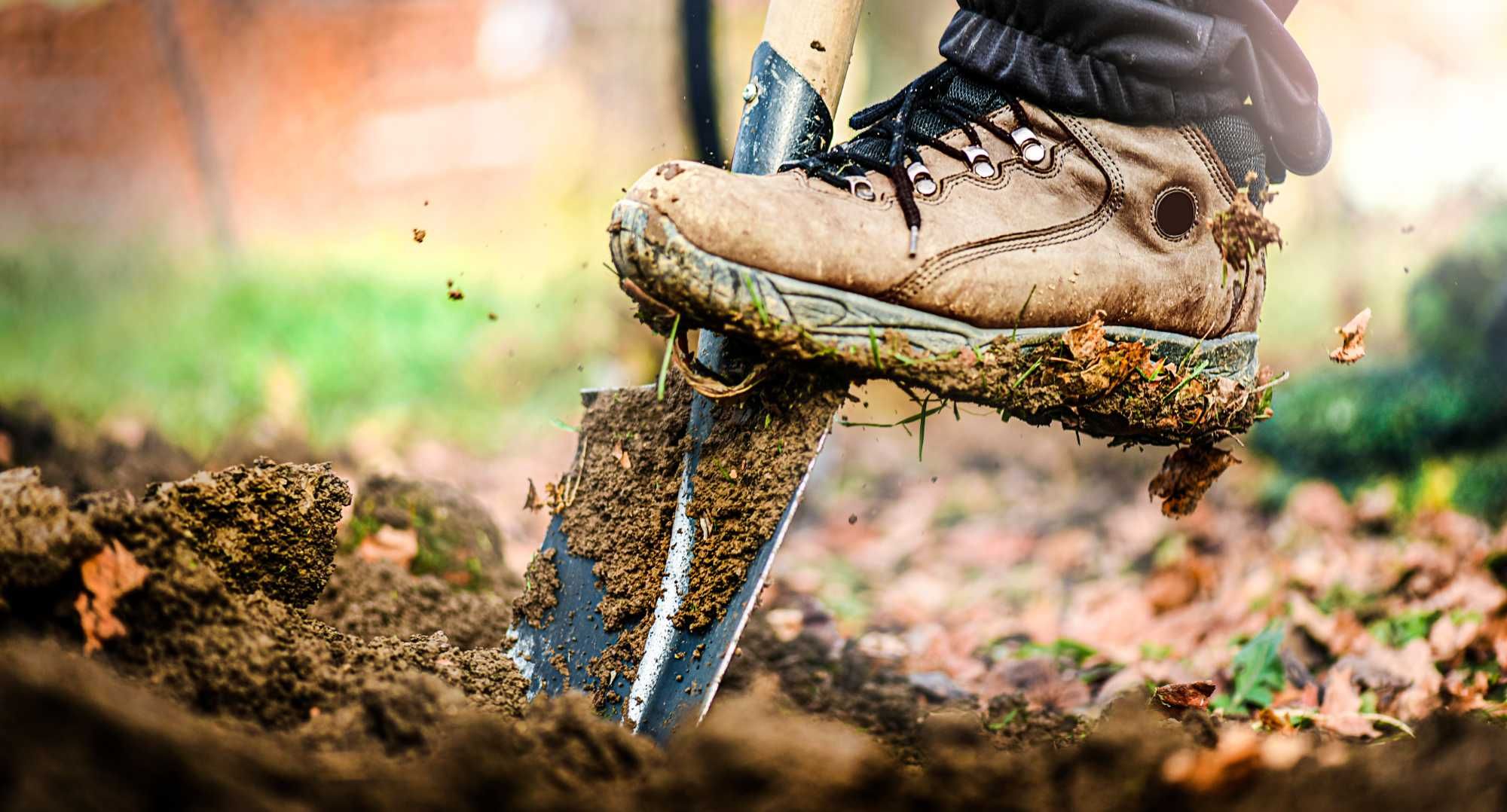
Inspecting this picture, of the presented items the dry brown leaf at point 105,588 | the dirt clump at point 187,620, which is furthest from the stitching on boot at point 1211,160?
the dry brown leaf at point 105,588

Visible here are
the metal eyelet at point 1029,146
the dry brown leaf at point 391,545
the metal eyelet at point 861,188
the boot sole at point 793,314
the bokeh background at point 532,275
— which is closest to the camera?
the boot sole at point 793,314

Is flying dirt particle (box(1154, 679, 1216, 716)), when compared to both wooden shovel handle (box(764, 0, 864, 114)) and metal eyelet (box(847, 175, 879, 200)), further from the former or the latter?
wooden shovel handle (box(764, 0, 864, 114))

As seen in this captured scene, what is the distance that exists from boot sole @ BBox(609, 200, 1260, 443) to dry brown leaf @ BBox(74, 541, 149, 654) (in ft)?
2.26

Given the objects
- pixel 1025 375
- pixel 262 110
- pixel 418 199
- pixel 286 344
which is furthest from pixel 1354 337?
pixel 262 110

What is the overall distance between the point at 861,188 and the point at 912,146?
17 centimetres

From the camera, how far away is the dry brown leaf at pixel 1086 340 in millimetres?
1518

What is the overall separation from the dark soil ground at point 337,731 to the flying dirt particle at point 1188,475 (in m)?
0.42

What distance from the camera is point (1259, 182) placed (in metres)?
1.72

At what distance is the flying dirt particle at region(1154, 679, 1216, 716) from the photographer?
1544 millimetres

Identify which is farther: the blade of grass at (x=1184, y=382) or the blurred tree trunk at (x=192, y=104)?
the blurred tree trunk at (x=192, y=104)

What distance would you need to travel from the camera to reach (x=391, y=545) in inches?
91.8

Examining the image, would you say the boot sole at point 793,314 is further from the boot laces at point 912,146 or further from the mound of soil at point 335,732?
the mound of soil at point 335,732

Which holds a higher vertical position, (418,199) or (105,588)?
(418,199)

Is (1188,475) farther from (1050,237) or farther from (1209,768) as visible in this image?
(1209,768)
